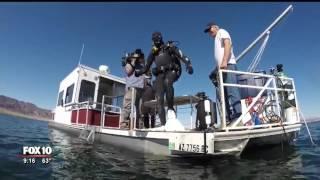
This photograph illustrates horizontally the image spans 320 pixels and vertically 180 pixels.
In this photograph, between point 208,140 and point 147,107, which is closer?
point 208,140

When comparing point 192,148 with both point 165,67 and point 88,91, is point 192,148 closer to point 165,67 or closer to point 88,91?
point 165,67

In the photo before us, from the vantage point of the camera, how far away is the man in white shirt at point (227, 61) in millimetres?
6141

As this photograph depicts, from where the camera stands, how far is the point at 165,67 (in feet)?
19.8

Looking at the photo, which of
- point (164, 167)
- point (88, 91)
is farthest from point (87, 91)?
point (164, 167)

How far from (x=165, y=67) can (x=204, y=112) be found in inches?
51.0

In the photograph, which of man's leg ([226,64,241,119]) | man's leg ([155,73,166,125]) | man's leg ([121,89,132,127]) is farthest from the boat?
man's leg ([121,89,132,127])

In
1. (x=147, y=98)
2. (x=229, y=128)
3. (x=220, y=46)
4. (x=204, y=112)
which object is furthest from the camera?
(x=147, y=98)

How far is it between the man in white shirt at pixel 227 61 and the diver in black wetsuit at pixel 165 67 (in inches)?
34.8

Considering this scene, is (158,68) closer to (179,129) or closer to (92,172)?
(179,129)

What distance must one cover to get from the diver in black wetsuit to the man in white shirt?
34.8 inches

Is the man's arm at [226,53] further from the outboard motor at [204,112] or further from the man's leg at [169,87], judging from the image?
the man's leg at [169,87]

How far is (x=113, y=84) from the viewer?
44.3 feet

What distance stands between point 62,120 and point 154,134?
10.2 meters

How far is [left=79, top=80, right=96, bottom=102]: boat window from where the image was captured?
1273 centimetres
